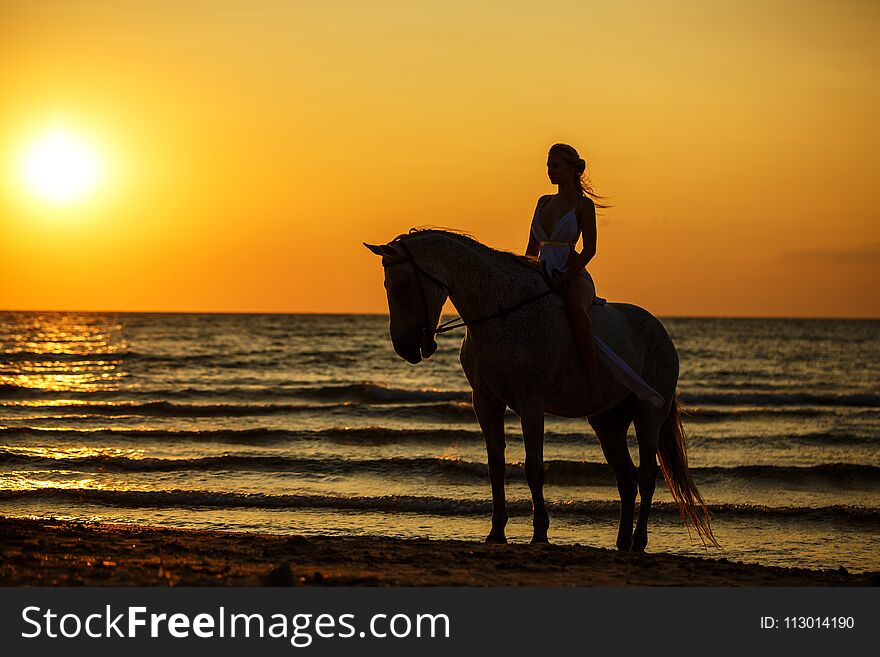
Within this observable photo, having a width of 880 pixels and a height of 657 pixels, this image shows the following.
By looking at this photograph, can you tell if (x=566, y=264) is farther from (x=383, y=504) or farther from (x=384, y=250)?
(x=383, y=504)

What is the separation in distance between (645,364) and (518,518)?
3.55m

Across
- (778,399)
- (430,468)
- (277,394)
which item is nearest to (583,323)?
(430,468)

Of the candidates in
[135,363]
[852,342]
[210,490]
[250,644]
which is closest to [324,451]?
[210,490]

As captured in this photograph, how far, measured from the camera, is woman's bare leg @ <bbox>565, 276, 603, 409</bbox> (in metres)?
7.53

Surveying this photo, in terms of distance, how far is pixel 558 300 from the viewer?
24.7 feet

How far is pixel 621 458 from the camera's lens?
8.49 m

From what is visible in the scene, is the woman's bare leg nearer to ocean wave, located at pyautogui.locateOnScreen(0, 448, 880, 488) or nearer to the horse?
the horse

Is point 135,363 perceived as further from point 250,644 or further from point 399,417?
point 250,644

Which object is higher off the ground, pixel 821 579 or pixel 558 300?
pixel 558 300

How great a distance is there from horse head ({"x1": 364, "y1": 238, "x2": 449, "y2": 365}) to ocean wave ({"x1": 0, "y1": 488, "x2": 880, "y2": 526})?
17.1 feet

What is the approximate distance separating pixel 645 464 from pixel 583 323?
1.68m

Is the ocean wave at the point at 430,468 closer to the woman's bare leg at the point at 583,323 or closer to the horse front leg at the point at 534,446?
the horse front leg at the point at 534,446

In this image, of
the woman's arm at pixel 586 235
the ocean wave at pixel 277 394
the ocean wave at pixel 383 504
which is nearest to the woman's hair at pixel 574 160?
the woman's arm at pixel 586 235

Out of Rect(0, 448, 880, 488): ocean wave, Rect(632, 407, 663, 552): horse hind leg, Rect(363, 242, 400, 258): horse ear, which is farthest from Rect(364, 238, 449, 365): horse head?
Rect(0, 448, 880, 488): ocean wave
